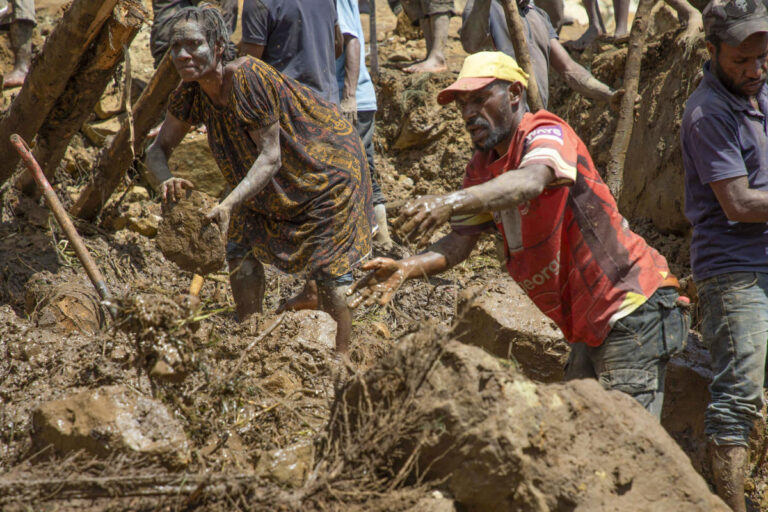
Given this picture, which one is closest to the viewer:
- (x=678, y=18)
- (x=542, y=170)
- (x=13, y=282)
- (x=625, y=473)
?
(x=625, y=473)

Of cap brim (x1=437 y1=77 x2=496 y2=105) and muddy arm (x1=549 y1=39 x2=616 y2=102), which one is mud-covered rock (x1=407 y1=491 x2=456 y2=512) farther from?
muddy arm (x1=549 y1=39 x2=616 y2=102)

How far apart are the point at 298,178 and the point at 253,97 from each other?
486 mm

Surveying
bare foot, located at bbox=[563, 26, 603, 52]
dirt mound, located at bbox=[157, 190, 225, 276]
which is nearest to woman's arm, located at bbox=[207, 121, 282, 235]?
dirt mound, located at bbox=[157, 190, 225, 276]

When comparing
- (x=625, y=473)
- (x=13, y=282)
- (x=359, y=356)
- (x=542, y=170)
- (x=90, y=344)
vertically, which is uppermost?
(x=542, y=170)

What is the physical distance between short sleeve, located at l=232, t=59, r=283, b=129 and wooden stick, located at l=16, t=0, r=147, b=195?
1.59m

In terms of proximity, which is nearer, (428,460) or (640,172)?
(428,460)

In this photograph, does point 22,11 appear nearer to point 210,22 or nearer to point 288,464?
point 210,22

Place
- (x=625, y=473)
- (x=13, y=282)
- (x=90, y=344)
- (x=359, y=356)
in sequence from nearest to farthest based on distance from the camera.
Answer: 1. (x=625, y=473)
2. (x=90, y=344)
3. (x=359, y=356)
4. (x=13, y=282)

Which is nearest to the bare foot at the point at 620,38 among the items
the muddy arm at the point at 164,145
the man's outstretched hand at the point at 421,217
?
the muddy arm at the point at 164,145

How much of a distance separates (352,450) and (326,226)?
1.87 meters

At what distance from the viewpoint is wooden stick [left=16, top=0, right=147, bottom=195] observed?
464cm

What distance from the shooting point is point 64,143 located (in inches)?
214

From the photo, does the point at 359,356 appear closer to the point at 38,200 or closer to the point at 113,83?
the point at 38,200

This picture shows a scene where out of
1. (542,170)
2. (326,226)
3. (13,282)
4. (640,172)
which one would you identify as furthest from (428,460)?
(640,172)
